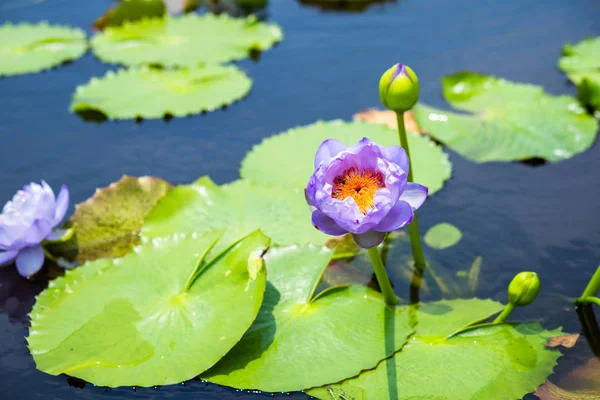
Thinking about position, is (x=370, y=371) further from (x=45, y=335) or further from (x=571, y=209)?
(x=571, y=209)

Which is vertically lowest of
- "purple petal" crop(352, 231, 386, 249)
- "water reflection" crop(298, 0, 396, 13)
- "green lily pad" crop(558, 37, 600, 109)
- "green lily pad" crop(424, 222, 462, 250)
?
"green lily pad" crop(424, 222, 462, 250)

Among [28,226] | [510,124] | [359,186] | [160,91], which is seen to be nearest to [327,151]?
[359,186]

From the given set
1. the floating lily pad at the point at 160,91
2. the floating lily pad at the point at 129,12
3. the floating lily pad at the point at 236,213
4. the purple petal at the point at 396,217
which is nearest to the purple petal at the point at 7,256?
the floating lily pad at the point at 236,213

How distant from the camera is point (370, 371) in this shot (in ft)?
5.95

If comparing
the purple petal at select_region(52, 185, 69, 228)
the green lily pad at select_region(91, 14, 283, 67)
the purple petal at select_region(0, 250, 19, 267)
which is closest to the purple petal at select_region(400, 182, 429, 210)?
the purple petal at select_region(52, 185, 69, 228)

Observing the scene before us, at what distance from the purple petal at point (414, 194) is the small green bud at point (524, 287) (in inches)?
17.3

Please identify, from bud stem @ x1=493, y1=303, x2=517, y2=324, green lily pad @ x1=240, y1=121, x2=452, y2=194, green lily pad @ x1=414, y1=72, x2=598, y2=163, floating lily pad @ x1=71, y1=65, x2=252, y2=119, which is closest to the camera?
bud stem @ x1=493, y1=303, x2=517, y2=324

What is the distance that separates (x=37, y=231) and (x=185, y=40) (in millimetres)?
2249

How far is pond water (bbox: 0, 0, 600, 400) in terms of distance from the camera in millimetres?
2248

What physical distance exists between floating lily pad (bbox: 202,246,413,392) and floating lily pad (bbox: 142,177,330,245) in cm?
27

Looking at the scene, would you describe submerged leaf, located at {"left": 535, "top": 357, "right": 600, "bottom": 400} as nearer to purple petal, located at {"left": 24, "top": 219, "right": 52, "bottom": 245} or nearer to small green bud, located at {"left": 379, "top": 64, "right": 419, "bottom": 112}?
small green bud, located at {"left": 379, "top": 64, "right": 419, "bottom": 112}

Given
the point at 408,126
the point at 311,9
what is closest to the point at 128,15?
the point at 311,9

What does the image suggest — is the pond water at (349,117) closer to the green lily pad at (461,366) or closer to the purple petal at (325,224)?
the green lily pad at (461,366)

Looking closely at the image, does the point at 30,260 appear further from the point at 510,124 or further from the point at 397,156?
the point at 510,124
